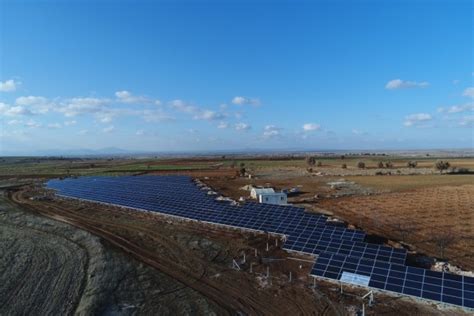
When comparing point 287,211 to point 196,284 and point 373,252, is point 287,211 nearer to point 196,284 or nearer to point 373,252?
point 373,252

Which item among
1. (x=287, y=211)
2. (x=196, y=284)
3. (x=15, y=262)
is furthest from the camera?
(x=287, y=211)

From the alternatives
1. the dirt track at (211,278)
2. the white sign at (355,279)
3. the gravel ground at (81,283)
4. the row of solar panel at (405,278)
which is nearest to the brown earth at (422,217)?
the row of solar panel at (405,278)

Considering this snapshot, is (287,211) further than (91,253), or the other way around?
(287,211)

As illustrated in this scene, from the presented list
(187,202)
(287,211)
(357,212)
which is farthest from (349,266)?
(187,202)

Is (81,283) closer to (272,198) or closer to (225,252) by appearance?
(225,252)

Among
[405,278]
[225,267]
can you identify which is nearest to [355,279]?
[405,278]

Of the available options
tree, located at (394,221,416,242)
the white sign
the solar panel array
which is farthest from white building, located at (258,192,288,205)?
the white sign

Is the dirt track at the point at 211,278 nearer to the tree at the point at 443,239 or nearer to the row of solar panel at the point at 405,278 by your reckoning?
the row of solar panel at the point at 405,278
